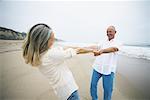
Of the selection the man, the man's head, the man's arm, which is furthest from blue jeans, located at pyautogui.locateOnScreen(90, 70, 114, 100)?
the man's head

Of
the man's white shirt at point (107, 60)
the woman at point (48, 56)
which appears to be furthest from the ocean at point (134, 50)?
the woman at point (48, 56)

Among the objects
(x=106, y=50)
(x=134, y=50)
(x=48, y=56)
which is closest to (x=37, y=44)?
(x=48, y=56)

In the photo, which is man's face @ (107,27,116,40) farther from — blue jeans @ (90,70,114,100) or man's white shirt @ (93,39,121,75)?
blue jeans @ (90,70,114,100)

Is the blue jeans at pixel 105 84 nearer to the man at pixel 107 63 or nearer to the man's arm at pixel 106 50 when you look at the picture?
the man at pixel 107 63

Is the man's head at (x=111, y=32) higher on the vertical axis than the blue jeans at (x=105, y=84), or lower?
higher

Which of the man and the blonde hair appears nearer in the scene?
the blonde hair

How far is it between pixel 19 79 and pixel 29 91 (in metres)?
0.19

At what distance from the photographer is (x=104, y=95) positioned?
2.42m

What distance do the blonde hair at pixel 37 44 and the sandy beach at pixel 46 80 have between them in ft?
3.28

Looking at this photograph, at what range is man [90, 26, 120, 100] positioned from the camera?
2.27 m

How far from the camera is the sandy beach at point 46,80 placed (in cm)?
252

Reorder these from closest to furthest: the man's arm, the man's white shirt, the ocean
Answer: the man's arm
the man's white shirt
the ocean

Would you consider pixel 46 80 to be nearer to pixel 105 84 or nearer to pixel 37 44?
pixel 105 84

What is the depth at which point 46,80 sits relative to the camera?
259cm
